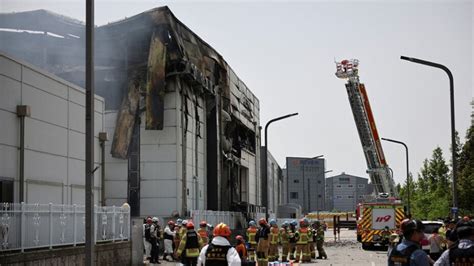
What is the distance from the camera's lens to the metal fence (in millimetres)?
15852

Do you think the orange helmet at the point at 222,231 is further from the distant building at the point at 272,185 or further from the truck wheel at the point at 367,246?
the distant building at the point at 272,185

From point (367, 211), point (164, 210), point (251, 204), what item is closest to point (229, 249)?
point (164, 210)

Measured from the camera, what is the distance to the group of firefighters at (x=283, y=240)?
22.0 meters

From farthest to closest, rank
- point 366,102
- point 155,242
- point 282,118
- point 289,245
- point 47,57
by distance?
point 366,102 → point 282,118 → point 47,57 → point 289,245 → point 155,242

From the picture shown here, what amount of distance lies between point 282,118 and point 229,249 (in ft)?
86.5

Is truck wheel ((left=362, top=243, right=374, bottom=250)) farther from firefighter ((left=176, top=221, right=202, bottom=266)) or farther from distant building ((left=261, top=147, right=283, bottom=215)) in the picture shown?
distant building ((left=261, top=147, right=283, bottom=215))

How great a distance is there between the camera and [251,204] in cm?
5825

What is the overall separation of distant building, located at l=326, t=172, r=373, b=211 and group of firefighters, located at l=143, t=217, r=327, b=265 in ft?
448

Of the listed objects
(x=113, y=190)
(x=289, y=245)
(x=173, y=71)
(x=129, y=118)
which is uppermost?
(x=173, y=71)

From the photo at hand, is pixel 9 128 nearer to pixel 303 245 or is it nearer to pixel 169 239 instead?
pixel 169 239

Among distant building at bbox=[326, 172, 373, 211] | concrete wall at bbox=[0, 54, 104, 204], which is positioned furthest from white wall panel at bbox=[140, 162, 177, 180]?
distant building at bbox=[326, 172, 373, 211]

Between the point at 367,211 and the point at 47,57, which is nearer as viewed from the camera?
the point at 47,57

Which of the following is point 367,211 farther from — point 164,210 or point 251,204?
point 251,204

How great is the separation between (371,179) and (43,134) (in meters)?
26.8
